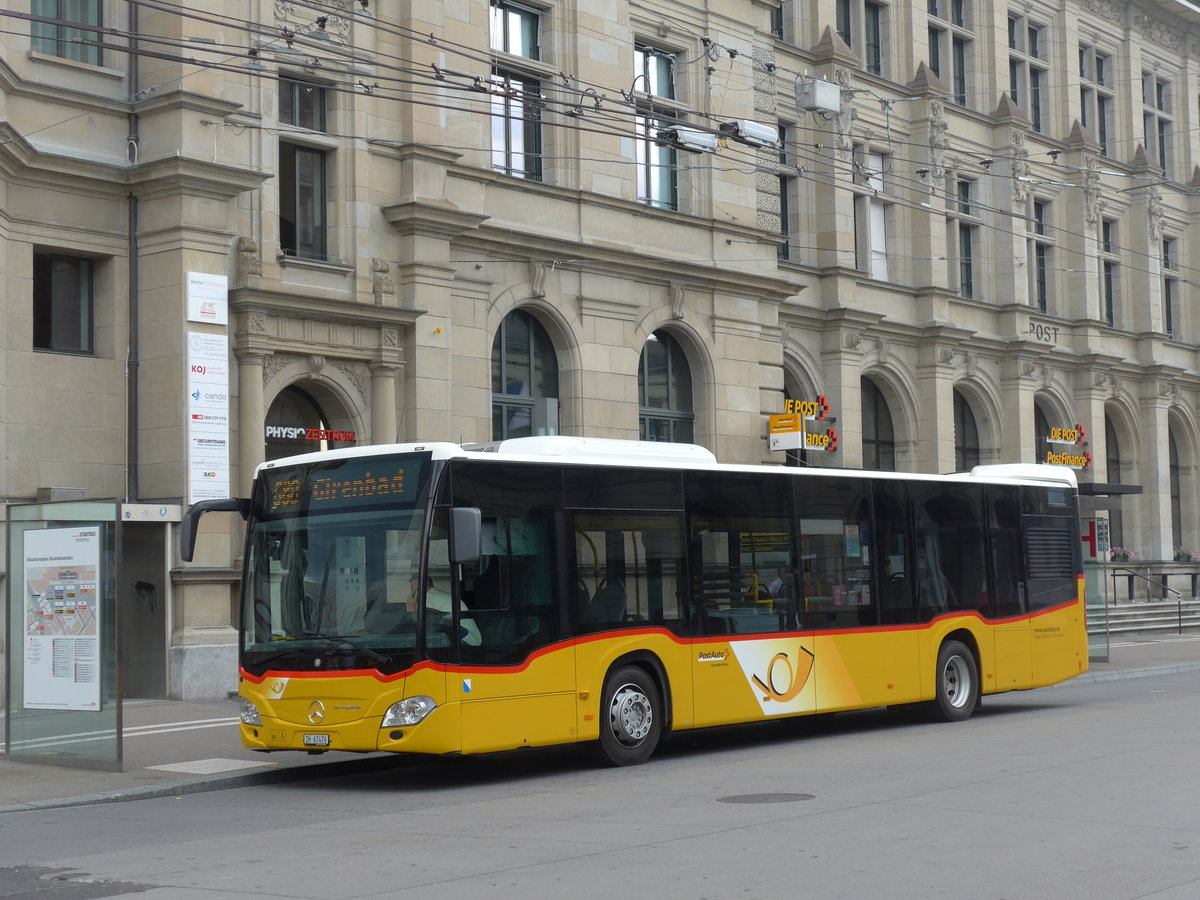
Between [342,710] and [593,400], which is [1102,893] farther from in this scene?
[593,400]

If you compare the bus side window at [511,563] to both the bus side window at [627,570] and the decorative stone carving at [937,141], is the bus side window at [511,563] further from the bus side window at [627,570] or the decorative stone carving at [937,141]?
the decorative stone carving at [937,141]

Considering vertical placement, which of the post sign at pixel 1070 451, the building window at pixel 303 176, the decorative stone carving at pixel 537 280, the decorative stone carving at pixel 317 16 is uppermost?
the decorative stone carving at pixel 317 16

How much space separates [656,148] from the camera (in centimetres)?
3028

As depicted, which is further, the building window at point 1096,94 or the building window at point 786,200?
the building window at point 1096,94

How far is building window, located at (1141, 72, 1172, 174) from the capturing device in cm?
4831

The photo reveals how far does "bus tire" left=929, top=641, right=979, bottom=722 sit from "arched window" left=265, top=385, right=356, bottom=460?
958 cm

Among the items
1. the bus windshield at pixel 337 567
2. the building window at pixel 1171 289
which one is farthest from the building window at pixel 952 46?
the bus windshield at pixel 337 567

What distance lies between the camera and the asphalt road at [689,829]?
8570 mm

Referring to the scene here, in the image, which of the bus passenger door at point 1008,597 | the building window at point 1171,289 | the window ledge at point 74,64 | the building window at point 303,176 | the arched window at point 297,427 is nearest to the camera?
the bus passenger door at point 1008,597

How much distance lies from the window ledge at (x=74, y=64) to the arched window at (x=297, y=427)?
5.02m

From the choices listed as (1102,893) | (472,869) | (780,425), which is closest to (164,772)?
(472,869)

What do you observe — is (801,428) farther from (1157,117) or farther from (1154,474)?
(1157,117)

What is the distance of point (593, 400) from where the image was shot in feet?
92.1

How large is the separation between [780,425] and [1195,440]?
23.4 metres
